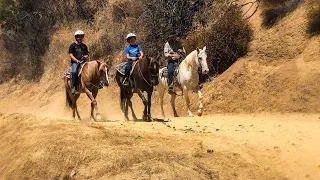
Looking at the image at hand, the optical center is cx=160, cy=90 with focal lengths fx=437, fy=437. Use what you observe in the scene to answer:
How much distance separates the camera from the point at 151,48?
79.3 feet

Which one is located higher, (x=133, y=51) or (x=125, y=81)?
(x=133, y=51)

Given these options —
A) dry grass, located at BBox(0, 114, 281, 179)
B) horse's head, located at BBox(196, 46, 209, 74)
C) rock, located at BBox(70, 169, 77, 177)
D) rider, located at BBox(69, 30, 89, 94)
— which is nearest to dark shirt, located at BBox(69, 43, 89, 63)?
rider, located at BBox(69, 30, 89, 94)

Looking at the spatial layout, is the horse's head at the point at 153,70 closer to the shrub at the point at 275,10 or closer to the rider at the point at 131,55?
the rider at the point at 131,55

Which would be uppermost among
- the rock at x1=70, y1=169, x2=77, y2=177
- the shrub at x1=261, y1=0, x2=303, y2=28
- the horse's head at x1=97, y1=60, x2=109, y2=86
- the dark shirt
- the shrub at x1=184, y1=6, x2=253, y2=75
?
the shrub at x1=261, y1=0, x2=303, y2=28

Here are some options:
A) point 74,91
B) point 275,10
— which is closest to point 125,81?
point 74,91

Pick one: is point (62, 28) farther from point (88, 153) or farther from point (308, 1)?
point (88, 153)

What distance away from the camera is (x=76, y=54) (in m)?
15.6

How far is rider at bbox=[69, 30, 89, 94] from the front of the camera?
1534 centimetres

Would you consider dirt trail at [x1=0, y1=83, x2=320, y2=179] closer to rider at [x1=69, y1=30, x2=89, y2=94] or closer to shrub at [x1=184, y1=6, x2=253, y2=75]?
A: rider at [x1=69, y1=30, x2=89, y2=94]

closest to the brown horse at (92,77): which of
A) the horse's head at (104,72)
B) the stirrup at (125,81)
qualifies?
the horse's head at (104,72)

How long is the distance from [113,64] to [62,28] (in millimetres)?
6951

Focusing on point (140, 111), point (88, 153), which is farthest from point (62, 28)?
point (88, 153)

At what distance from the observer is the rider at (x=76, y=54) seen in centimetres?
1534

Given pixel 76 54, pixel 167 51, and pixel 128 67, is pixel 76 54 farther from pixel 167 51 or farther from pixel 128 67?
pixel 167 51
